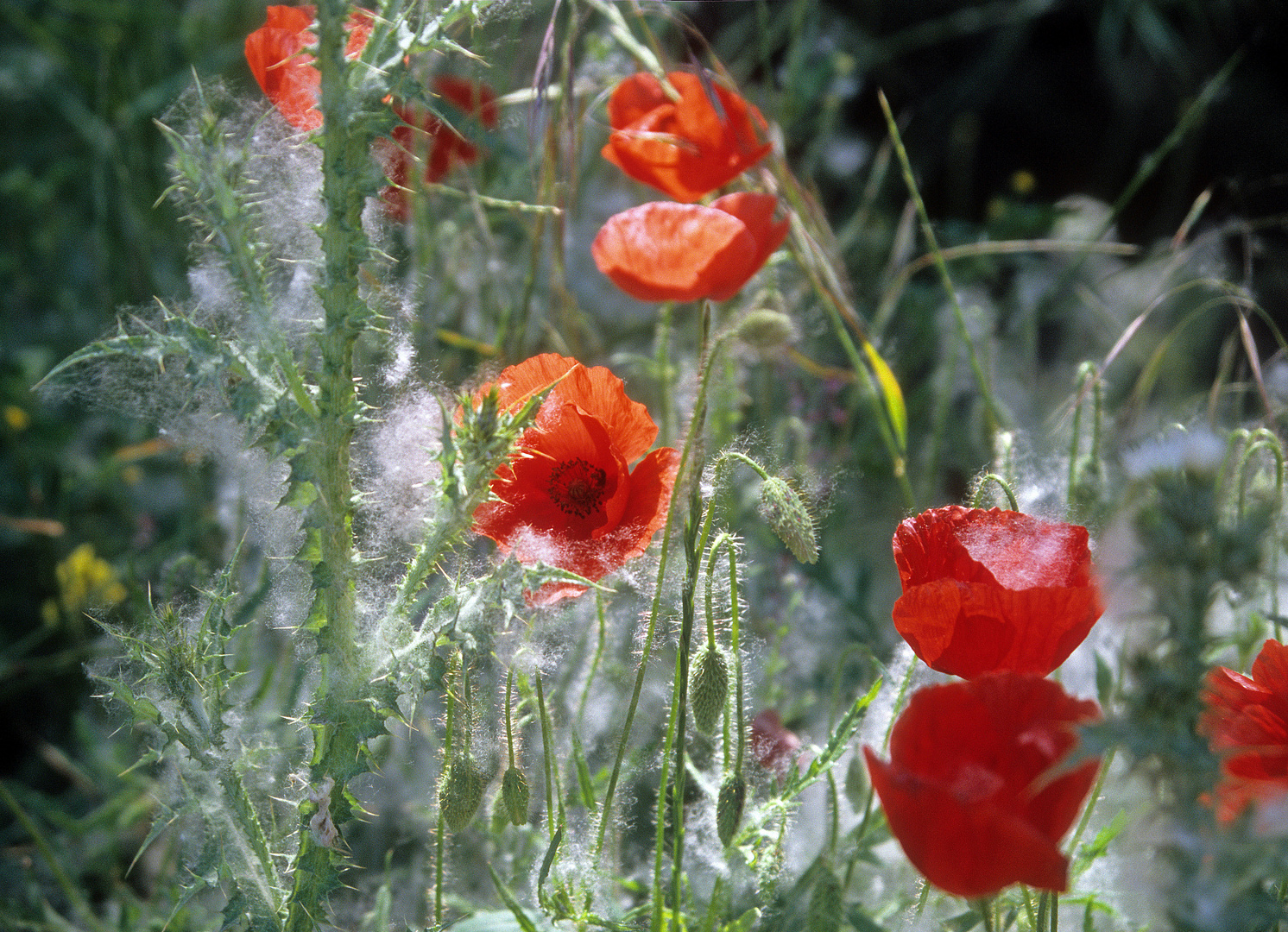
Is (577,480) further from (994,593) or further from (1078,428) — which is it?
(1078,428)

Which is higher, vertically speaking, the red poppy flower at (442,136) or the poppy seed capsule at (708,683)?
the red poppy flower at (442,136)

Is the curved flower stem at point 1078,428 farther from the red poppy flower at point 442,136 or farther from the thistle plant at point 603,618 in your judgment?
the red poppy flower at point 442,136

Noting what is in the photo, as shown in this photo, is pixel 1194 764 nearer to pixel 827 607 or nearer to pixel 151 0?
pixel 827 607

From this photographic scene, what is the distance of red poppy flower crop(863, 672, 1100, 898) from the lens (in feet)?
1.74

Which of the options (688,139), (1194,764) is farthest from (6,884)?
(1194,764)

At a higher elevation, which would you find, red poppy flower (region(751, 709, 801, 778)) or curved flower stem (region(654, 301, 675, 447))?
curved flower stem (region(654, 301, 675, 447))

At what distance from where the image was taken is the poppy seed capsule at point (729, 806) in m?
0.80

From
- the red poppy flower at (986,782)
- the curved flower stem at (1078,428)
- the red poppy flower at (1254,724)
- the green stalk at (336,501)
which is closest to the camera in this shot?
the red poppy flower at (986,782)

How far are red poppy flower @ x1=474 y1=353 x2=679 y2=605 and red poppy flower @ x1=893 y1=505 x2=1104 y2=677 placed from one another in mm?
216

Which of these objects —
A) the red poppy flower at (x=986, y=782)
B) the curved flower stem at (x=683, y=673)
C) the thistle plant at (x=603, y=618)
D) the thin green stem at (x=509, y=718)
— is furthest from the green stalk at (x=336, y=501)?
the red poppy flower at (x=986, y=782)

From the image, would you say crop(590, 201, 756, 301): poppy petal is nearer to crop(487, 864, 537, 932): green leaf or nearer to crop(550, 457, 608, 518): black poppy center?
crop(550, 457, 608, 518): black poppy center

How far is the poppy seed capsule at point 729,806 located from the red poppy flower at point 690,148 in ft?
2.17

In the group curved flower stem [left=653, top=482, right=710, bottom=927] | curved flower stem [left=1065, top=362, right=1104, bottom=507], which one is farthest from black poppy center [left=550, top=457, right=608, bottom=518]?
curved flower stem [left=1065, top=362, right=1104, bottom=507]

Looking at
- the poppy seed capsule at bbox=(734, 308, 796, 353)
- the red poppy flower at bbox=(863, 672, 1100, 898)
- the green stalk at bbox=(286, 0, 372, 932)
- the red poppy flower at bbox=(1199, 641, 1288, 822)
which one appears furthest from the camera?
the poppy seed capsule at bbox=(734, 308, 796, 353)
